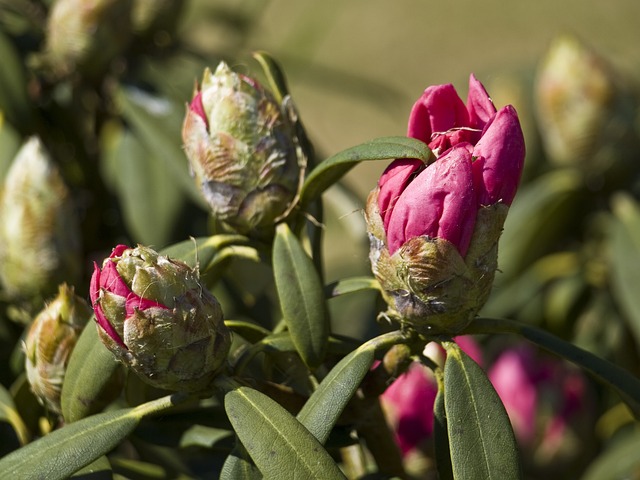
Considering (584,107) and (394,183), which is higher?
(394,183)

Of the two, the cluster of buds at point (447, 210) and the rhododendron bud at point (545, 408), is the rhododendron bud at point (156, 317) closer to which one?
the cluster of buds at point (447, 210)

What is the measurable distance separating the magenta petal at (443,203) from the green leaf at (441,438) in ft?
0.48

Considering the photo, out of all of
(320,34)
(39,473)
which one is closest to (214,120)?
(39,473)

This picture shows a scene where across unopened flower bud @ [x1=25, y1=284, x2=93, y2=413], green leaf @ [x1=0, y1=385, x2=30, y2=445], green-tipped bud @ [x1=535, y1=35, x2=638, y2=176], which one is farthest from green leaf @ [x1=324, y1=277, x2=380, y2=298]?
green-tipped bud @ [x1=535, y1=35, x2=638, y2=176]

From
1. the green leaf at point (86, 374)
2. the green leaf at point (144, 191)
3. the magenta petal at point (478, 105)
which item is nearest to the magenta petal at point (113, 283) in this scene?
the green leaf at point (86, 374)

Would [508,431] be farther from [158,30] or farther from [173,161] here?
[158,30]

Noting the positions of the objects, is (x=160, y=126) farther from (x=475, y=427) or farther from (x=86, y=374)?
(x=475, y=427)

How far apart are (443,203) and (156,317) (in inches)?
9.9

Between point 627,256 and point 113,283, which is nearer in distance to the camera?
point 113,283

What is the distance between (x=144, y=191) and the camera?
4.65ft

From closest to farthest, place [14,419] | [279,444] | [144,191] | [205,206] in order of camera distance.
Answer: [279,444] → [14,419] → [205,206] → [144,191]

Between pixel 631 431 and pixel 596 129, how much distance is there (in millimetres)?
507

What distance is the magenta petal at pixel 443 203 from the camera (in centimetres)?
77

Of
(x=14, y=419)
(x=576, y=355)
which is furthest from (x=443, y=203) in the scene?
(x=14, y=419)
